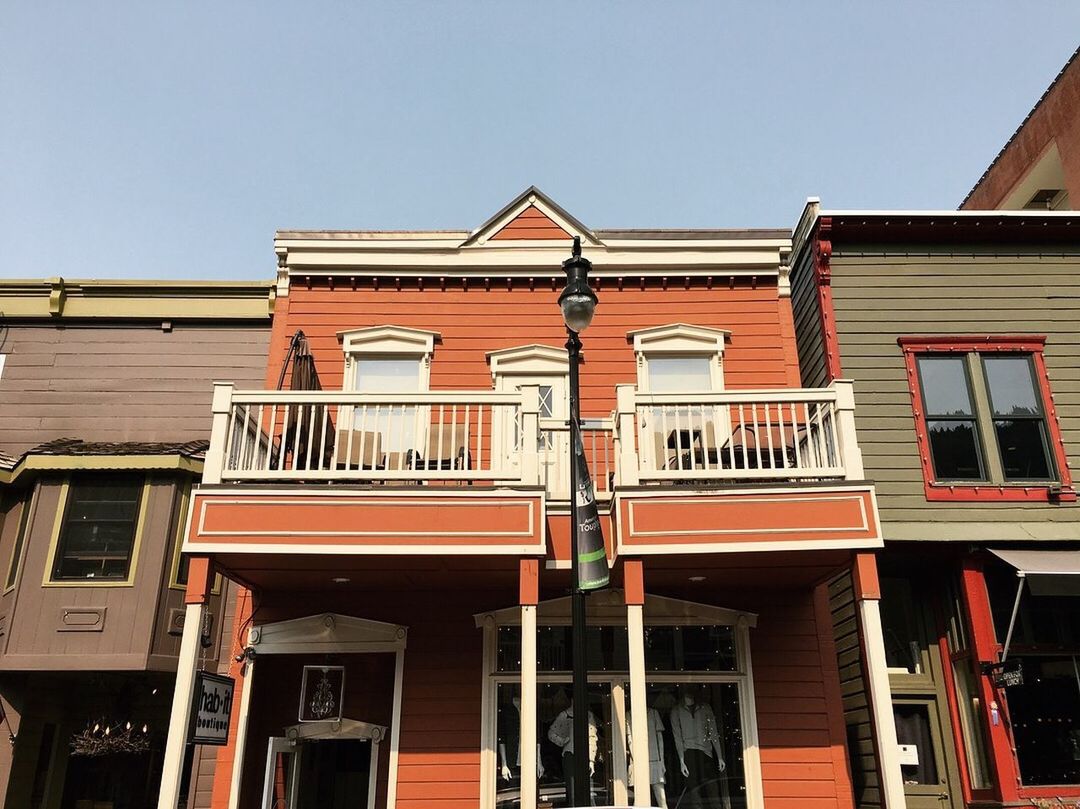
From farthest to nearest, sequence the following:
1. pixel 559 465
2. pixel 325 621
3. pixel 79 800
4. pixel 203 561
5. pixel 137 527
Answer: pixel 79 800 < pixel 137 527 < pixel 325 621 < pixel 559 465 < pixel 203 561

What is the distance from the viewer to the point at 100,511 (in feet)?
35.1

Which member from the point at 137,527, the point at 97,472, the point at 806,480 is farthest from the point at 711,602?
the point at 97,472

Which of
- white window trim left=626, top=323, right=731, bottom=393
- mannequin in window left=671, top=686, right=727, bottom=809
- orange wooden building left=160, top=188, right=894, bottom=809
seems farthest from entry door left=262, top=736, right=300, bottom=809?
white window trim left=626, top=323, right=731, bottom=393

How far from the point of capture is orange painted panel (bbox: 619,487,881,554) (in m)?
8.20

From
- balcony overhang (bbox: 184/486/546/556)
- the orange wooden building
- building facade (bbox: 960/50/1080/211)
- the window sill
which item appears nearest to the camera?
balcony overhang (bbox: 184/486/546/556)

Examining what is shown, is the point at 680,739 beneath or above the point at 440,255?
beneath

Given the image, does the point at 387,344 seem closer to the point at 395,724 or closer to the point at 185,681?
the point at 395,724

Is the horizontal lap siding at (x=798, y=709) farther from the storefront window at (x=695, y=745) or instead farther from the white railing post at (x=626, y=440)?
the white railing post at (x=626, y=440)

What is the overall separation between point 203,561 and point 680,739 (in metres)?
5.31

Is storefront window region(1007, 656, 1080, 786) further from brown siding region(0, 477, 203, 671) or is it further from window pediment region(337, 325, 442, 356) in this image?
brown siding region(0, 477, 203, 671)

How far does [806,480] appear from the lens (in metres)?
8.70

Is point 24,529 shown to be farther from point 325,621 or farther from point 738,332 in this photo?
point 738,332

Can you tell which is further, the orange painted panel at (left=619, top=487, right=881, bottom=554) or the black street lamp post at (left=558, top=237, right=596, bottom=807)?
the orange painted panel at (left=619, top=487, right=881, bottom=554)

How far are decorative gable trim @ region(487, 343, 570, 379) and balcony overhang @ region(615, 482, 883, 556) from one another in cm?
330
